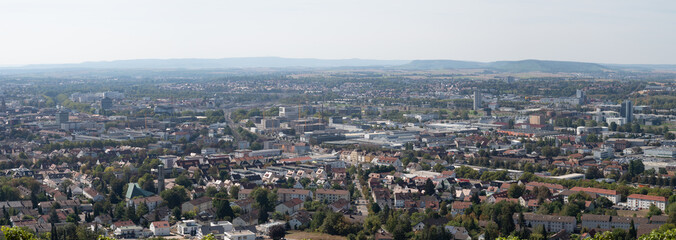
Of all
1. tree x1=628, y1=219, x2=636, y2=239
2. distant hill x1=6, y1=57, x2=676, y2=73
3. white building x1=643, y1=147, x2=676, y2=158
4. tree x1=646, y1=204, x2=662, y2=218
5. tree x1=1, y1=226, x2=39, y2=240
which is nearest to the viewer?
tree x1=1, y1=226, x2=39, y2=240

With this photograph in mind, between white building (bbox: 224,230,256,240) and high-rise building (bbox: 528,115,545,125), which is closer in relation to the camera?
white building (bbox: 224,230,256,240)

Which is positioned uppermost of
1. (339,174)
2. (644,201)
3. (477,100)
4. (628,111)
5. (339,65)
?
(644,201)

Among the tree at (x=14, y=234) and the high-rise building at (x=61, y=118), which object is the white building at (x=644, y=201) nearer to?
the tree at (x=14, y=234)

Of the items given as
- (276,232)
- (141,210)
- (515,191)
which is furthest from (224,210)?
(515,191)

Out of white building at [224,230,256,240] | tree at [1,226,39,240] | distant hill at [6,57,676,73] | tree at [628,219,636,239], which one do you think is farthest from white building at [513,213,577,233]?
distant hill at [6,57,676,73]

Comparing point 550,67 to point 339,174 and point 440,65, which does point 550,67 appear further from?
point 339,174

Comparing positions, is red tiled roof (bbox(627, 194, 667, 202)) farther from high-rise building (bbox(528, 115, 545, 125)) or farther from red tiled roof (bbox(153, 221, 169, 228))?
high-rise building (bbox(528, 115, 545, 125))

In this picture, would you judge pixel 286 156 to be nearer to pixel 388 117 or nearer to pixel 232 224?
pixel 232 224

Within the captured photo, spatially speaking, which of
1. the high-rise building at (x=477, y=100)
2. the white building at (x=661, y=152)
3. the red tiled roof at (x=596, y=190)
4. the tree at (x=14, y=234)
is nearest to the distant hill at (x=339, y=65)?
the high-rise building at (x=477, y=100)
